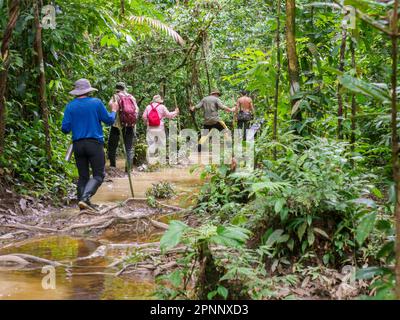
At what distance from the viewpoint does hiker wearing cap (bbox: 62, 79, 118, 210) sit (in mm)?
7504

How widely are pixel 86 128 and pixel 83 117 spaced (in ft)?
0.51

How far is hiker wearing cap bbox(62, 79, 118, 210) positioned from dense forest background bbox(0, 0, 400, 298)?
3.32 ft

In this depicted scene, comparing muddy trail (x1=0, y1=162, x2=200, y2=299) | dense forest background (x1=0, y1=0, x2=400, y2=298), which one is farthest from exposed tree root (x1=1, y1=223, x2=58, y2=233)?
dense forest background (x1=0, y1=0, x2=400, y2=298)

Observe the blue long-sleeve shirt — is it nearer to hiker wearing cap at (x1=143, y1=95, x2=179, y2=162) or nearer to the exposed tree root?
the exposed tree root

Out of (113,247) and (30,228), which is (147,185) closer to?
(30,228)

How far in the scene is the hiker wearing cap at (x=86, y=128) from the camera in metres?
7.50

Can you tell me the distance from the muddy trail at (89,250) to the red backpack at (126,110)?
2.35 m

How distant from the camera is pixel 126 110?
1108 cm

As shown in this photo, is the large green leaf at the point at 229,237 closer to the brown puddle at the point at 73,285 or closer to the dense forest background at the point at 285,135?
the dense forest background at the point at 285,135

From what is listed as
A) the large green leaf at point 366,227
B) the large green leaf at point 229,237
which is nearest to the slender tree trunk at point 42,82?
the large green leaf at point 229,237

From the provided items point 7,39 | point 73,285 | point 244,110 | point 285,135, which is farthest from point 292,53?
point 244,110

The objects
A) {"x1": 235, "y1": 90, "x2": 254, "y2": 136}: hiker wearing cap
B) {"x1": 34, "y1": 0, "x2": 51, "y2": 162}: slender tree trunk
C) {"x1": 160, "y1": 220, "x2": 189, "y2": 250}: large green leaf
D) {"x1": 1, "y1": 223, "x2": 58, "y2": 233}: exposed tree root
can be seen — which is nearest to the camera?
{"x1": 160, "y1": 220, "x2": 189, "y2": 250}: large green leaf

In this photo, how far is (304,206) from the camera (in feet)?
14.8

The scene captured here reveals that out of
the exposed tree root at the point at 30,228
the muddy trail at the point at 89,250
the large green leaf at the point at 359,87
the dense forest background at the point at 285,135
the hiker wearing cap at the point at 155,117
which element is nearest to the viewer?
the large green leaf at the point at 359,87
